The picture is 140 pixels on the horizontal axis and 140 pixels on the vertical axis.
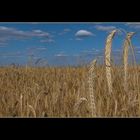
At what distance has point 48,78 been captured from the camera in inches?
156

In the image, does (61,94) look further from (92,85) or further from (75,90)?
(92,85)

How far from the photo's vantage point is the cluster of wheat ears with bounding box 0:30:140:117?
346 centimetres

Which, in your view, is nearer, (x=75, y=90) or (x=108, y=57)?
(x=108, y=57)

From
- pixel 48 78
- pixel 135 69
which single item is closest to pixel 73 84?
pixel 48 78

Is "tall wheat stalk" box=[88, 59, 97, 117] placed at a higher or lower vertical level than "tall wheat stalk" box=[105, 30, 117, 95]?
lower

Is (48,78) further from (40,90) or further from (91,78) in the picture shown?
(91,78)

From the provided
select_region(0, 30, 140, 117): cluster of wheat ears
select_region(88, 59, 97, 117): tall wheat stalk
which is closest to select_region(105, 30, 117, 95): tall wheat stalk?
select_region(0, 30, 140, 117): cluster of wheat ears

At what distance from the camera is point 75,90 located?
3.73m

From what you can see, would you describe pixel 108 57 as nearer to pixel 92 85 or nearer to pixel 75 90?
pixel 92 85

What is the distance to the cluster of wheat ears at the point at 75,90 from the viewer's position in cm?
346

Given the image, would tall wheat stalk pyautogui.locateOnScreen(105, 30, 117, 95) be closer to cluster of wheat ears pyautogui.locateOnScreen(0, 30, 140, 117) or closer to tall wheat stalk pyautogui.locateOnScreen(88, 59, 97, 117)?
cluster of wheat ears pyautogui.locateOnScreen(0, 30, 140, 117)

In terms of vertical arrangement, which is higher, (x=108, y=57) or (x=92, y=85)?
(x=108, y=57)

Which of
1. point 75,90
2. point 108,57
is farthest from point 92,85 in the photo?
point 108,57

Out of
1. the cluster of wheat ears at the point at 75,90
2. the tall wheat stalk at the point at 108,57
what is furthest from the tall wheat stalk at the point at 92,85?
the tall wheat stalk at the point at 108,57
